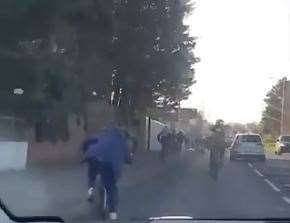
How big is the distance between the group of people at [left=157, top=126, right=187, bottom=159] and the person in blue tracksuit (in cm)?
444

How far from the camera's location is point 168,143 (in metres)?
14.7

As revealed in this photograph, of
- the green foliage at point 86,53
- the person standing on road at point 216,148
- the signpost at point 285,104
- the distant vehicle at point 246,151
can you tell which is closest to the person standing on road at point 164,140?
the green foliage at point 86,53

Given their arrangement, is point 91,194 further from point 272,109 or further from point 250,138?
point 250,138

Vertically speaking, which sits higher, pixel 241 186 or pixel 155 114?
pixel 155 114

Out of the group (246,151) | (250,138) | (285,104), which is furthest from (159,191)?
(246,151)

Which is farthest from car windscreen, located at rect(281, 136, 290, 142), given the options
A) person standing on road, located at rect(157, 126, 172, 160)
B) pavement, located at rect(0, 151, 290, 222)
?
person standing on road, located at rect(157, 126, 172, 160)

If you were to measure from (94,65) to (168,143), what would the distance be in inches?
88.2

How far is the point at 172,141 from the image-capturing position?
Answer: 14.7 metres

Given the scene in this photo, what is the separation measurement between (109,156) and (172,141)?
5092mm

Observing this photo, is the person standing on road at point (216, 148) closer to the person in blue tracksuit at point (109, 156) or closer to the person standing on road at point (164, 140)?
the person standing on road at point (164, 140)

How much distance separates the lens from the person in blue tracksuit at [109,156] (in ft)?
31.1

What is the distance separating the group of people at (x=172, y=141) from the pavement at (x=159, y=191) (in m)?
0.20

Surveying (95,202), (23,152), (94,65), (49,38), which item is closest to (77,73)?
(94,65)

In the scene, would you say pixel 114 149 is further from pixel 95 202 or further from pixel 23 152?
pixel 23 152
